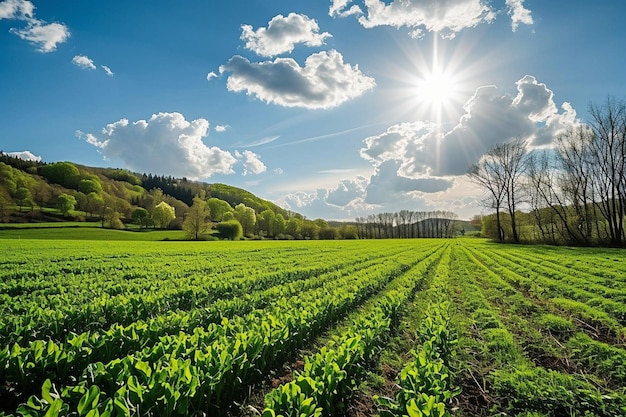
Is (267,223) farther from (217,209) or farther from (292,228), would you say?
(217,209)

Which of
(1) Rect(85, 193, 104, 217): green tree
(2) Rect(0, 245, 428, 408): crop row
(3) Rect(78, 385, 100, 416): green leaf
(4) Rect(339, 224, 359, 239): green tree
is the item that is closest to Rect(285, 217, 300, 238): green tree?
(4) Rect(339, 224, 359, 239): green tree

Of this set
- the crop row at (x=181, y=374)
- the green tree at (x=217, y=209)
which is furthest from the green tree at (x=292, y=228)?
the crop row at (x=181, y=374)

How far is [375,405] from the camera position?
570 centimetres

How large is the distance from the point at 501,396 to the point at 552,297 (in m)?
10.4

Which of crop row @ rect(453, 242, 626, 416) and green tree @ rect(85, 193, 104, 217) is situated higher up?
green tree @ rect(85, 193, 104, 217)

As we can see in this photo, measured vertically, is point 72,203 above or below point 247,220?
above

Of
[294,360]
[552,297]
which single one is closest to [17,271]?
[294,360]

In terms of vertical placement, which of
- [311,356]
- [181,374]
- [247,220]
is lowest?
[311,356]

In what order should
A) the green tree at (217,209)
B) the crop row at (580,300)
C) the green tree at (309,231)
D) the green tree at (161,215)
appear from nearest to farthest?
the crop row at (580,300) < the green tree at (161,215) < the green tree at (309,231) < the green tree at (217,209)

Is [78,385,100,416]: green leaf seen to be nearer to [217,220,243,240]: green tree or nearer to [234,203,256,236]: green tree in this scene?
[217,220,243,240]: green tree

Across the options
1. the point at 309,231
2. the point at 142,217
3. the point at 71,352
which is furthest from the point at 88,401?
the point at 142,217

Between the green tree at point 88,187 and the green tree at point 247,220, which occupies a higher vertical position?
the green tree at point 88,187

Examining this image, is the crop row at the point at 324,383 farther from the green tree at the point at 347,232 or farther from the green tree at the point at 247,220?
the green tree at the point at 347,232

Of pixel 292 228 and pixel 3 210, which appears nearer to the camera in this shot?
pixel 3 210
